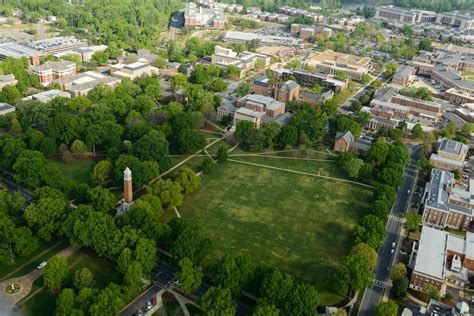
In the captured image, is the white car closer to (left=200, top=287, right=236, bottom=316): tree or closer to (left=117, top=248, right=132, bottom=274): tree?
(left=117, top=248, right=132, bottom=274): tree

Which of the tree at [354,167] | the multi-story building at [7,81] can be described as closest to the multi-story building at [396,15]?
the tree at [354,167]

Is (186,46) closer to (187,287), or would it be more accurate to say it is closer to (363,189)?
(363,189)

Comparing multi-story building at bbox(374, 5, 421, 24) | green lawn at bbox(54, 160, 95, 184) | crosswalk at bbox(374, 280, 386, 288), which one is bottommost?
green lawn at bbox(54, 160, 95, 184)

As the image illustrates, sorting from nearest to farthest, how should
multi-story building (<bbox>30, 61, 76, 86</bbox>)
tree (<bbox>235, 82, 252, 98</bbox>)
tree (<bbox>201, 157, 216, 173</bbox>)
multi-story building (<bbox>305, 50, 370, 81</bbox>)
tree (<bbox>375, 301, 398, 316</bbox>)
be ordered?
tree (<bbox>375, 301, 398, 316</bbox>)
tree (<bbox>201, 157, 216, 173</bbox>)
tree (<bbox>235, 82, 252, 98</bbox>)
multi-story building (<bbox>30, 61, 76, 86</bbox>)
multi-story building (<bbox>305, 50, 370, 81</bbox>)

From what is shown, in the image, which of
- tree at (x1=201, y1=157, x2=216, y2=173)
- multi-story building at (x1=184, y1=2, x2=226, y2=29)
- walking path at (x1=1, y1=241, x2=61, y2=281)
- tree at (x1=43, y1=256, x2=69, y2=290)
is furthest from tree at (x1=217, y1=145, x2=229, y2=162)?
multi-story building at (x1=184, y1=2, x2=226, y2=29)

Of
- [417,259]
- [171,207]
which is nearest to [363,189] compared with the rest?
[417,259]

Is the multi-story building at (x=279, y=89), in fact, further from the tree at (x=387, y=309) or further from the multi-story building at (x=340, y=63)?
the tree at (x=387, y=309)
